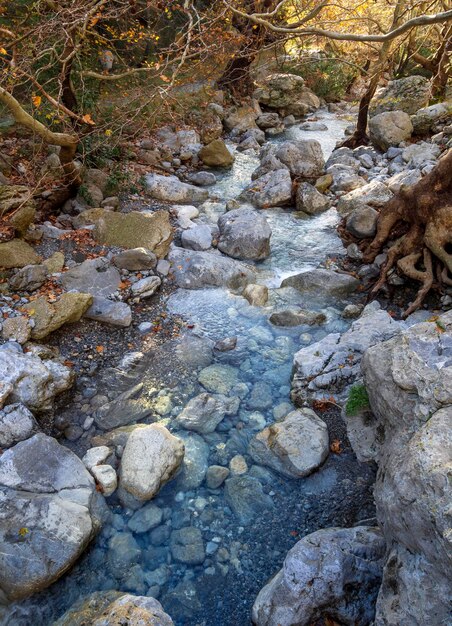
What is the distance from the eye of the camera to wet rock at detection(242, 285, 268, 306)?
6828mm

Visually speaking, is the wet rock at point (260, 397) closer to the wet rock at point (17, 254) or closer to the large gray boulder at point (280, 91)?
the wet rock at point (17, 254)

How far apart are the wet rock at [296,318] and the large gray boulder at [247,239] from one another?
6.08 feet

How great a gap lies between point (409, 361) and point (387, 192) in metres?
6.02

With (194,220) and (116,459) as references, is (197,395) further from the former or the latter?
(194,220)

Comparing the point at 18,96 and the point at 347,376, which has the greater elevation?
the point at 18,96

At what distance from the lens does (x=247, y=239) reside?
7.90 meters

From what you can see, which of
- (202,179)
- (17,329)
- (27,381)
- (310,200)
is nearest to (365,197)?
(310,200)

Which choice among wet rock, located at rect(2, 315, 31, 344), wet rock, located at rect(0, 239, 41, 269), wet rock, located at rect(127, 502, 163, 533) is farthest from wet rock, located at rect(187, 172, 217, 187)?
wet rock, located at rect(127, 502, 163, 533)

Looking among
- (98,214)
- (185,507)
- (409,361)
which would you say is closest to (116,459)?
(185,507)

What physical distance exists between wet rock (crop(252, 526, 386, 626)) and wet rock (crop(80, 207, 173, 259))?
532 cm

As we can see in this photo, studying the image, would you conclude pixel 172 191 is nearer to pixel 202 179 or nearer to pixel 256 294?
pixel 202 179

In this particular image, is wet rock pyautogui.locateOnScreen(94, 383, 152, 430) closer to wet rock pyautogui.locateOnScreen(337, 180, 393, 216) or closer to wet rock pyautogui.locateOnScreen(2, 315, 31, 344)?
wet rock pyautogui.locateOnScreen(2, 315, 31, 344)

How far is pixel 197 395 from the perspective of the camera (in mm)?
5320

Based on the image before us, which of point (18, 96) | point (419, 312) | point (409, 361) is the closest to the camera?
point (409, 361)
